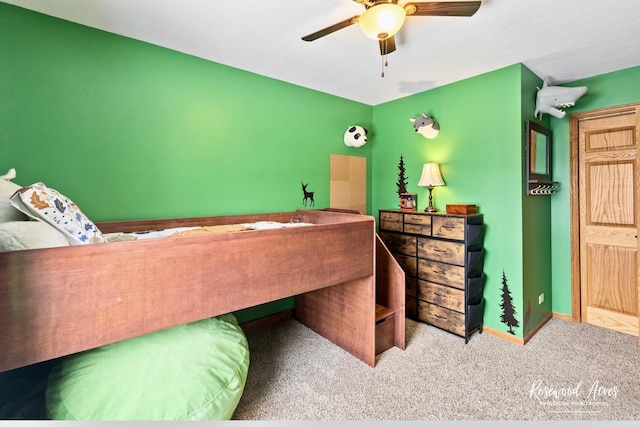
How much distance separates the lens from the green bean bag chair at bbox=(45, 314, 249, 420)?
128 centimetres

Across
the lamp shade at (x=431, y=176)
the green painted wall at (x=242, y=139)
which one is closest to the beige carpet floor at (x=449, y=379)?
the green painted wall at (x=242, y=139)

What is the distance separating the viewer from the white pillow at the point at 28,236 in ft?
3.27

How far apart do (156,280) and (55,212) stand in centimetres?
49

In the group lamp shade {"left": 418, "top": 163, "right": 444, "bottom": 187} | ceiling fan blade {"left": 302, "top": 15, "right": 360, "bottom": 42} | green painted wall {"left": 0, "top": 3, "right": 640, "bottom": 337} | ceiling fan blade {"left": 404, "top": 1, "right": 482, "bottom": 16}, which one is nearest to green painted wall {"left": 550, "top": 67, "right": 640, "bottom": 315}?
green painted wall {"left": 0, "top": 3, "right": 640, "bottom": 337}

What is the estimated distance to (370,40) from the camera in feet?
6.77

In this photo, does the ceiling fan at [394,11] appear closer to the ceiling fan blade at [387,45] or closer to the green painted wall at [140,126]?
the ceiling fan blade at [387,45]

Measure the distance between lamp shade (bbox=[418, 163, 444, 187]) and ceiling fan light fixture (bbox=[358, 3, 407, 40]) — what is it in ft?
5.38

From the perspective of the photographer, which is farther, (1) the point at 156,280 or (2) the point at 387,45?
(2) the point at 387,45

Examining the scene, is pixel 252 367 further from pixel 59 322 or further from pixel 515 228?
pixel 515 228

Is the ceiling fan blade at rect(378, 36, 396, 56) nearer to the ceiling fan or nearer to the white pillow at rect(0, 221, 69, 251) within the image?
the ceiling fan

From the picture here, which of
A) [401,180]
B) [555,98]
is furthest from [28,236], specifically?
[555,98]

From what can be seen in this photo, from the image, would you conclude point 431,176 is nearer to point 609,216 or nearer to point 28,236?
point 609,216

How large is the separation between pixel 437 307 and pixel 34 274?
2713mm

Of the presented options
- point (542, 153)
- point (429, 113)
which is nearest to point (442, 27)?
point (429, 113)
